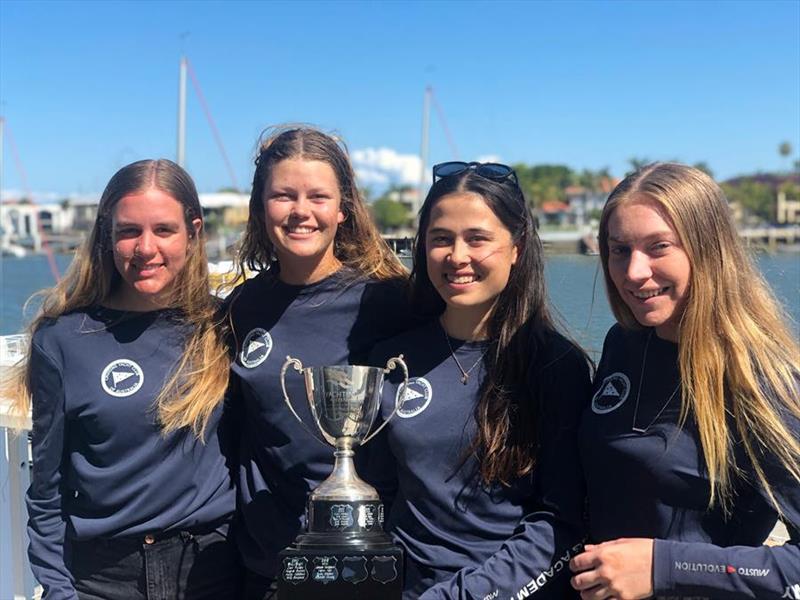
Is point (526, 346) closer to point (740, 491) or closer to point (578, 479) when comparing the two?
point (578, 479)

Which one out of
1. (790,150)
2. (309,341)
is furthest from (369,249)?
(790,150)

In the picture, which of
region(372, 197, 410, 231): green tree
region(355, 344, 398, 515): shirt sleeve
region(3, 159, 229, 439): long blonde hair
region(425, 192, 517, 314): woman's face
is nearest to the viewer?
region(425, 192, 517, 314): woman's face

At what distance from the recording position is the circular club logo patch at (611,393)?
2.19 meters

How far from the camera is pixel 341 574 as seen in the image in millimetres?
2164

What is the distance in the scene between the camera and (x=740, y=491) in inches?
79.0

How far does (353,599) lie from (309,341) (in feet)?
2.69

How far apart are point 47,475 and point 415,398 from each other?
46.6 inches

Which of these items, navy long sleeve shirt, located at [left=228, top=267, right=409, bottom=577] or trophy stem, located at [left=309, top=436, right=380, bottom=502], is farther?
navy long sleeve shirt, located at [left=228, top=267, right=409, bottom=577]

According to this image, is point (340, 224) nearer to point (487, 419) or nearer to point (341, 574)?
point (487, 419)

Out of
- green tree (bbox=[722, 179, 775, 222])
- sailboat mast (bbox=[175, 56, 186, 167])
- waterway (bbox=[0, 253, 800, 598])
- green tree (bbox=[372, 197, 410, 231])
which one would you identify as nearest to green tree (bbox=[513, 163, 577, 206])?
green tree (bbox=[372, 197, 410, 231])

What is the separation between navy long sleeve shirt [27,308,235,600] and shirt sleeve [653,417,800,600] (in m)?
1.38

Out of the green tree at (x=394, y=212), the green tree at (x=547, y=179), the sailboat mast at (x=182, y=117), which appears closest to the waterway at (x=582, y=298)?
the sailboat mast at (x=182, y=117)

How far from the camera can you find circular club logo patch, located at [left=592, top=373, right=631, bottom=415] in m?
2.19

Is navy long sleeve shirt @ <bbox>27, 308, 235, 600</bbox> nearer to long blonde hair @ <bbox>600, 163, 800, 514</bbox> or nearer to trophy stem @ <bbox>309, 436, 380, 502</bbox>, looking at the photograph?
trophy stem @ <bbox>309, 436, 380, 502</bbox>
